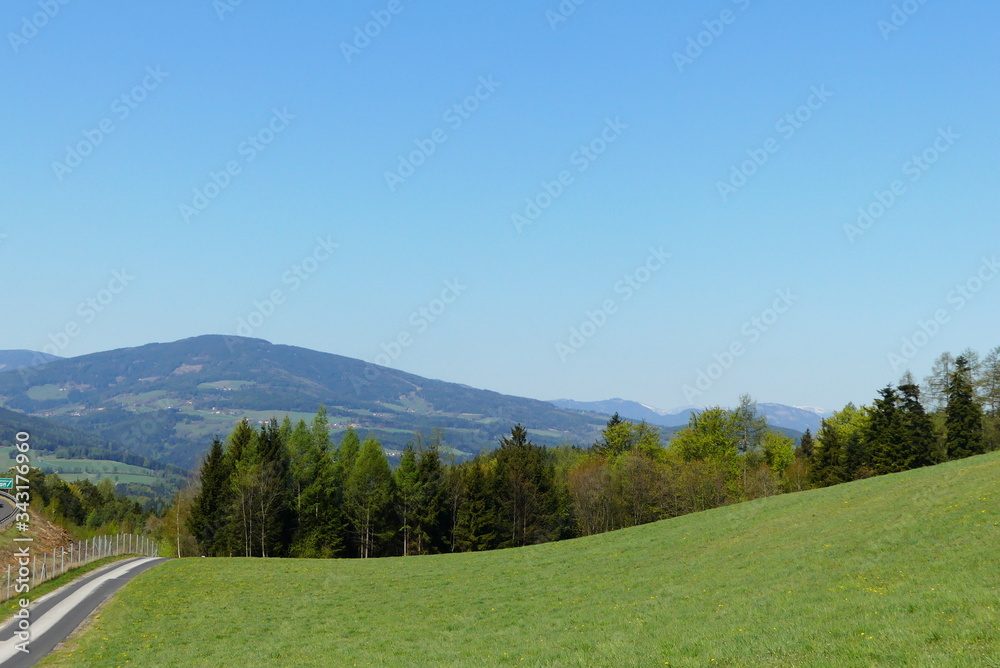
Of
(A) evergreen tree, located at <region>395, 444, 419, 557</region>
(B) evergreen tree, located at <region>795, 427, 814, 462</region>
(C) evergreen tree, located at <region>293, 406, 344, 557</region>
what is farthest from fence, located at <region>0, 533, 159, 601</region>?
(B) evergreen tree, located at <region>795, 427, 814, 462</region>

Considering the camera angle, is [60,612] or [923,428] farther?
[923,428]

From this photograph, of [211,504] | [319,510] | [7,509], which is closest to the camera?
[211,504]

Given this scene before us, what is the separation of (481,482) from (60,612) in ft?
173

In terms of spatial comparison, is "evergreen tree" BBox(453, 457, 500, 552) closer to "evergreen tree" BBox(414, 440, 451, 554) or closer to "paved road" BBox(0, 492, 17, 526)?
"evergreen tree" BBox(414, 440, 451, 554)

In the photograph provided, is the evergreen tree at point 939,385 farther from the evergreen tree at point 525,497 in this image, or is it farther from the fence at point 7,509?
the fence at point 7,509

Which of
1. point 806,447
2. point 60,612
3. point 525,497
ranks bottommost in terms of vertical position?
point 525,497

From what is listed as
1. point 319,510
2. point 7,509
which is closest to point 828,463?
point 319,510

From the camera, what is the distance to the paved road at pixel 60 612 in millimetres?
24141

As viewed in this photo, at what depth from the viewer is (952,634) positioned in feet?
44.5

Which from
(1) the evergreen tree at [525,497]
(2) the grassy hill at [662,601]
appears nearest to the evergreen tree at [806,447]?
(1) the evergreen tree at [525,497]

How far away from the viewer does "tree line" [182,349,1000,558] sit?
2867 inches

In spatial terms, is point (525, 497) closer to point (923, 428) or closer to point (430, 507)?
point (430, 507)

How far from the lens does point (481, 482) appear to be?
80.4 meters

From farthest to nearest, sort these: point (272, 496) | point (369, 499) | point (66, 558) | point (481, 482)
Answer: point (481, 482) → point (369, 499) → point (272, 496) → point (66, 558)
